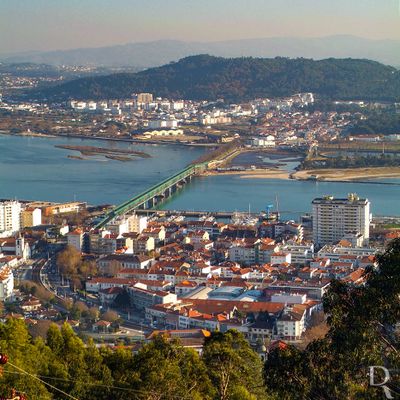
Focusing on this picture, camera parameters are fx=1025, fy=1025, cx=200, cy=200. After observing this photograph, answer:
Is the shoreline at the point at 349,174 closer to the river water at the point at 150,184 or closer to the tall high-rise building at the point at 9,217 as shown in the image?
the river water at the point at 150,184

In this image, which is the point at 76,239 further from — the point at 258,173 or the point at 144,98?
the point at 144,98

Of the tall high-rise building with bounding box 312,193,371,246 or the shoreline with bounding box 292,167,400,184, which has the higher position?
the tall high-rise building with bounding box 312,193,371,246

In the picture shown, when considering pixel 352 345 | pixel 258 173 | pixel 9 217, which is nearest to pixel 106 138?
pixel 258 173

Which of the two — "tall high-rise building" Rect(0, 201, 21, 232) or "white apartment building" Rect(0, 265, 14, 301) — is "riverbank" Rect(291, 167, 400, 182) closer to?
"tall high-rise building" Rect(0, 201, 21, 232)

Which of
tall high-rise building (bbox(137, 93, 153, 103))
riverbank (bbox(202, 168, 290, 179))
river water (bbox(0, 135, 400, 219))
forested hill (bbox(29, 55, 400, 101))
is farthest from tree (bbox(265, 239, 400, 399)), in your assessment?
tall high-rise building (bbox(137, 93, 153, 103))

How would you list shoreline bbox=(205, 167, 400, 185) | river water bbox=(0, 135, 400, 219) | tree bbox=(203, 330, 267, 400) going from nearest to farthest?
tree bbox=(203, 330, 267, 400), river water bbox=(0, 135, 400, 219), shoreline bbox=(205, 167, 400, 185)

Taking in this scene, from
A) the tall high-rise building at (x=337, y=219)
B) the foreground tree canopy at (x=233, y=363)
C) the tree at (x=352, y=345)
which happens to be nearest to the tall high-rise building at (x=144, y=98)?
the tall high-rise building at (x=337, y=219)

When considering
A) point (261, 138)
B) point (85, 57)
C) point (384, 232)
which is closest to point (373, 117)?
point (261, 138)
